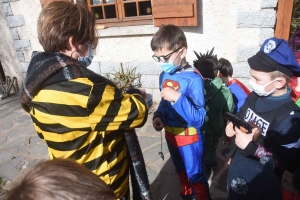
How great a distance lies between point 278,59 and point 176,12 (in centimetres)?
264

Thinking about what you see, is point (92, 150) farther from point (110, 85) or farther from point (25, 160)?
point (25, 160)

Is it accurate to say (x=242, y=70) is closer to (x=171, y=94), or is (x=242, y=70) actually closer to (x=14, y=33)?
(x=171, y=94)

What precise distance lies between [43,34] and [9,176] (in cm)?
272

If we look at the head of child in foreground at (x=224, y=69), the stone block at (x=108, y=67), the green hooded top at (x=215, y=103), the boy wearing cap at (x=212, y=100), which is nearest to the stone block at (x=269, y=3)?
the head of child in foreground at (x=224, y=69)

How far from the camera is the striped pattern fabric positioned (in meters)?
1.17

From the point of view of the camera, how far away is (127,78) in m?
4.79

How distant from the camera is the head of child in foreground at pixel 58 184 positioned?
0.71 m

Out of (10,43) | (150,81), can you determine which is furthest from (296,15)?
(10,43)

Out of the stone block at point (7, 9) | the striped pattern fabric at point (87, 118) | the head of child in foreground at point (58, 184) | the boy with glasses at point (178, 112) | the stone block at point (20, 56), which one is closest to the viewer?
the head of child in foreground at point (58, 184)

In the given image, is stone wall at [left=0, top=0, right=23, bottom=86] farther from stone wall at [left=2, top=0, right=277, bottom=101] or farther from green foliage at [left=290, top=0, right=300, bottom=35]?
green foliage at [left=290, top=0, right=300, bottom=35]

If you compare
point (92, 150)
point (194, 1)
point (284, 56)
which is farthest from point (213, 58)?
point (92, 150)

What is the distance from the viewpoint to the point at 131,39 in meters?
4.68

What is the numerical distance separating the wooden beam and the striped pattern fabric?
3.09 m

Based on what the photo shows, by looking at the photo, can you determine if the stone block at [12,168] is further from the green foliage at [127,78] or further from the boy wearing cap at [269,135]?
the boy wearing cap at [269,135]
